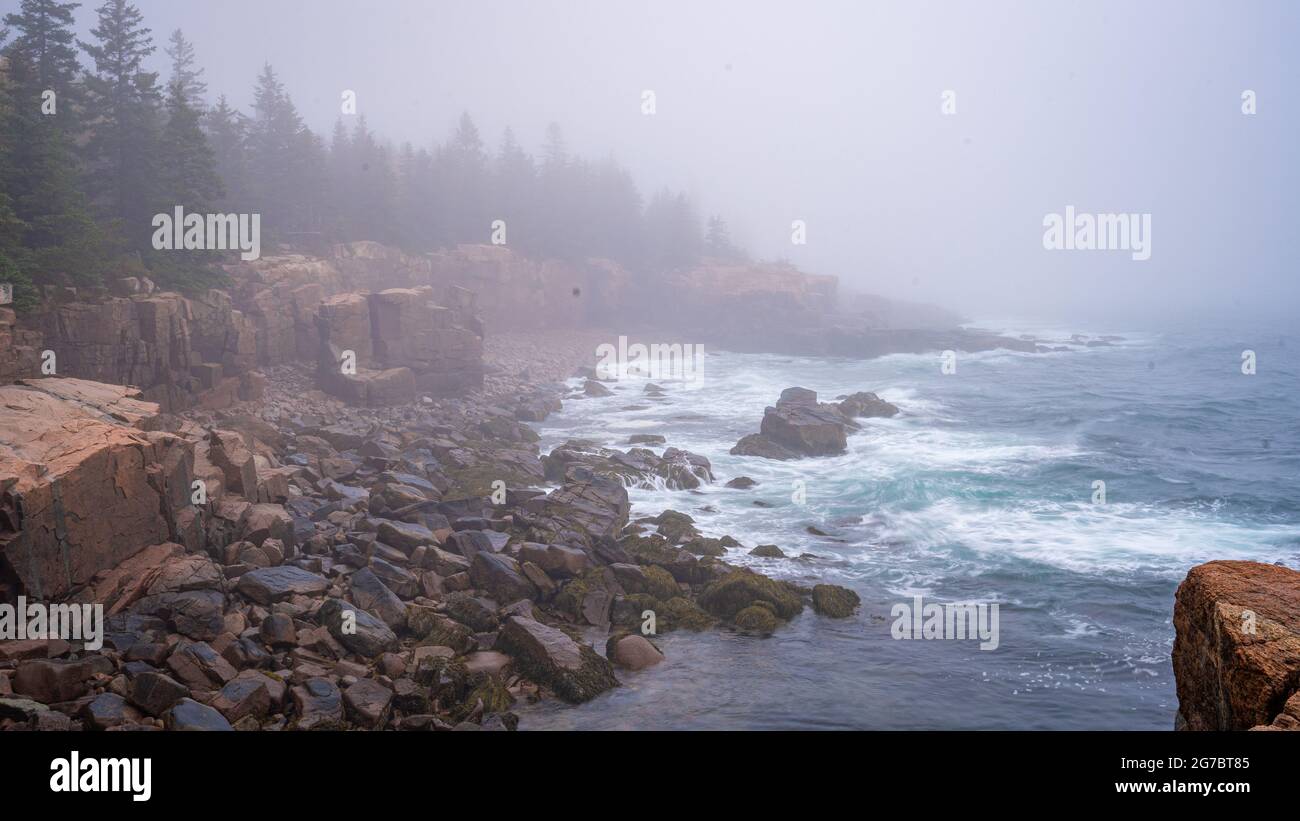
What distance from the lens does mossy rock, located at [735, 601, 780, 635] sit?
17938 mm

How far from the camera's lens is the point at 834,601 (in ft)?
62.5

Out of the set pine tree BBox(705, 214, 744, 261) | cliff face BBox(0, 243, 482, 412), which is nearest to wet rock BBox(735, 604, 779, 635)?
cliff face BBox(0, 243, 482, 412)

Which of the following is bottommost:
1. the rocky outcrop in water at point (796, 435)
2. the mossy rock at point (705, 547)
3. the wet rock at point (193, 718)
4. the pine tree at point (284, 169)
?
the mossy rock at point (705, 547)

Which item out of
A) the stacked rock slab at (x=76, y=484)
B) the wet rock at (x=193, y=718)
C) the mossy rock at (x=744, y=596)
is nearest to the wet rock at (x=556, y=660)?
the mossy rock at (x=744, y=596)

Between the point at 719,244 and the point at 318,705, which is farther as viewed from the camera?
the point at 719,244

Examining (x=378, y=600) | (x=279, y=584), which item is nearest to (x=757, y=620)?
(x=378, y=600)

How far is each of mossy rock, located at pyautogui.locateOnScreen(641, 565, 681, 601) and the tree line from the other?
70.3ft

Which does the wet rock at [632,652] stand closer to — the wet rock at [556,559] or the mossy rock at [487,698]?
the mossy rock at [487,698]

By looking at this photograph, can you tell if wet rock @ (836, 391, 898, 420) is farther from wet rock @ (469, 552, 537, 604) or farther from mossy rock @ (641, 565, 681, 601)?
wet rock @ (469, 552, 537, 604)

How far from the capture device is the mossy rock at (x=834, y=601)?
18.9 metres

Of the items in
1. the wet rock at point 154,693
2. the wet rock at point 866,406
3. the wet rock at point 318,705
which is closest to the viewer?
the wet rock at point 154,693

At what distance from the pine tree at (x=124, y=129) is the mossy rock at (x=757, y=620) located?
31609 millimetres

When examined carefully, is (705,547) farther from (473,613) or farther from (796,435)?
(796,435)

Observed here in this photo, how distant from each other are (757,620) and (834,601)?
227cm
